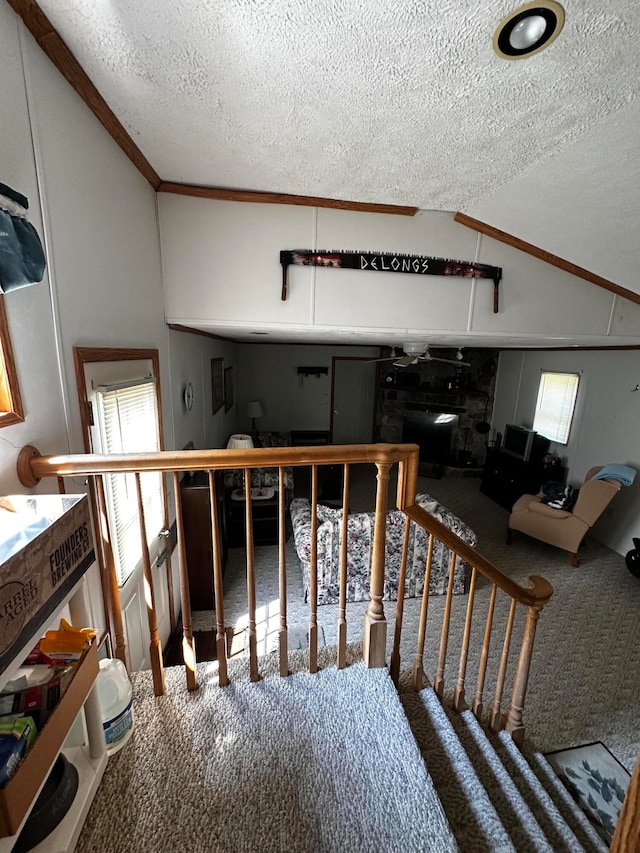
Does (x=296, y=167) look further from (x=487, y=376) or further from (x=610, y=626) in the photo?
(x=487, y=376)

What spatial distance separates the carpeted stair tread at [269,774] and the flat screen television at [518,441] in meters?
4.78

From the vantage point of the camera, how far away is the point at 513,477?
506 centimetres

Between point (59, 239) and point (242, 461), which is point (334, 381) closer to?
point (59, 239)

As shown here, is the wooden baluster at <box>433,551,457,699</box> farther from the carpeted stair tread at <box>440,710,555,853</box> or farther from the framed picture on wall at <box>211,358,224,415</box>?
the framed picture on wall at <box>211,358,224,415</box>

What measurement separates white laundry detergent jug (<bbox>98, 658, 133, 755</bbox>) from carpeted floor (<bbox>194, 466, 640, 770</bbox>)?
5.16 ft

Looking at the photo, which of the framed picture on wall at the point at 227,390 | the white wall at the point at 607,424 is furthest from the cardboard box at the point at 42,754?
the white wall at the point at 607,424

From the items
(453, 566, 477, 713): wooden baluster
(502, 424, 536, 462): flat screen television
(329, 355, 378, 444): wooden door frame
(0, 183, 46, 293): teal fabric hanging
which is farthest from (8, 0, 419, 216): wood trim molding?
(329, 355, 378, 444): wooden door frame

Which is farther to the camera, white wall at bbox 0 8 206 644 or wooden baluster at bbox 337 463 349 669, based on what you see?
wooden baluster at bbox 337 463 349 669

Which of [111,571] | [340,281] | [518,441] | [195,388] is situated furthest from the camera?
[518,441]

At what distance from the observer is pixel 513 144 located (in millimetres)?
1554

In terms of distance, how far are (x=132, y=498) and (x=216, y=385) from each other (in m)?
2.49

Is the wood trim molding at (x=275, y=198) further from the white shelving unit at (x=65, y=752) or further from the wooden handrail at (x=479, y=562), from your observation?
the white shelving unit at (x=65, y=752)

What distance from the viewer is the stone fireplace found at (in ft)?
21.0

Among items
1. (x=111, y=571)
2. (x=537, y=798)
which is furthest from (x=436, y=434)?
(x=111, y=571)
